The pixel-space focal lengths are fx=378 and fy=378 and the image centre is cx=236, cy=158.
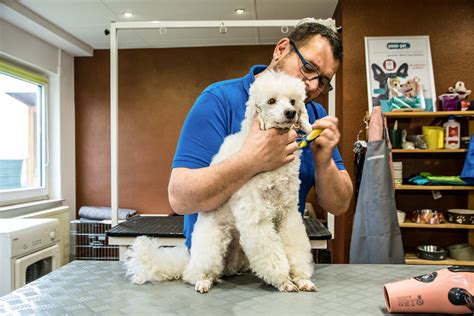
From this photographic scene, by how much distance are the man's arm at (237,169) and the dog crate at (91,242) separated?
10.2ft

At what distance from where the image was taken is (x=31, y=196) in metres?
3.78

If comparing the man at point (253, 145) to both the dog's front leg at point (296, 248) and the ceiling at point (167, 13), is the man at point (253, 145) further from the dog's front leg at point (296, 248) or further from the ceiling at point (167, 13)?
the ceiling at point (167, 13)

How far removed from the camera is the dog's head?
0.82 meters

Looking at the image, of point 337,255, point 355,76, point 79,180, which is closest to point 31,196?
point 79,180

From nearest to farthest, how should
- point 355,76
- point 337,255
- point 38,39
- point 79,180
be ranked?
1. point 355,76
2. point 337,255
3. point 38,39
4. point 79,180

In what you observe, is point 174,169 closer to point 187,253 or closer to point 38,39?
point 187,253

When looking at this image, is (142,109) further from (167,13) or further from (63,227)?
(63,227)

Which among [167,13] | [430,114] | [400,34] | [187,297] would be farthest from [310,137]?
[167,13]

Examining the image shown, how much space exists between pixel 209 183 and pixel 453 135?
8.15 feet

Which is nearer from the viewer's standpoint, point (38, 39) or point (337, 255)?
point (337, 255)

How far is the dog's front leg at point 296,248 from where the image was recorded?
2.90 ft

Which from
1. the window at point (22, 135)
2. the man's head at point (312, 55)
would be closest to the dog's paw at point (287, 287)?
the man's head at point (312, 55)

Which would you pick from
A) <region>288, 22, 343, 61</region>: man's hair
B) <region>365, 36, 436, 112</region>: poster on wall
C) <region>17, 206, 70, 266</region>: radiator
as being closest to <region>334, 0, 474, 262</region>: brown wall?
<region>365, 36, 436, 112</region>: poster on wall

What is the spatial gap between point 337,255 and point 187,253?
263cm
